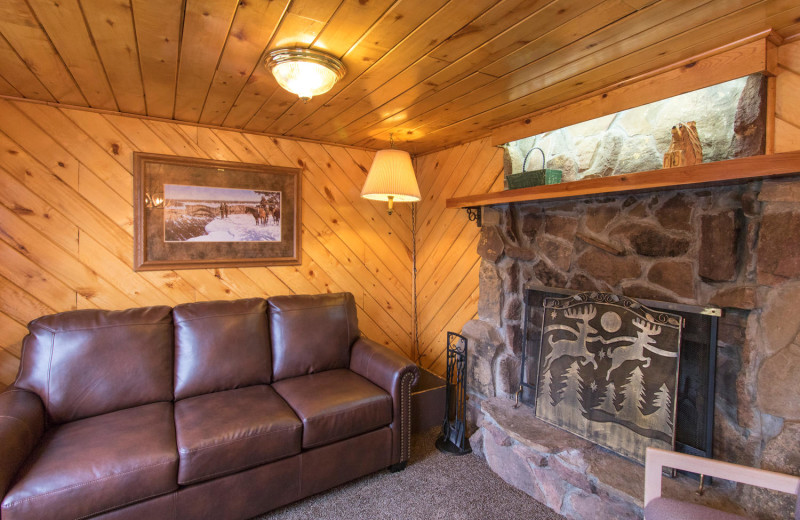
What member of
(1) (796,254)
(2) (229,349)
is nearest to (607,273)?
(1) (796,254)

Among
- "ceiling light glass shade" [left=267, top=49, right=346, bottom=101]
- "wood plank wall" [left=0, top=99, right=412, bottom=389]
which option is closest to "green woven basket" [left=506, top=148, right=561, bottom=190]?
"ceiling light glass shade" [left=267, top=49, right=346, bottom=101]

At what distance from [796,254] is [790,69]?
73 cm

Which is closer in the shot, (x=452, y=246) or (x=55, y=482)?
(x=55, y=482)

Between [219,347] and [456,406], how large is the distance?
5.23ft

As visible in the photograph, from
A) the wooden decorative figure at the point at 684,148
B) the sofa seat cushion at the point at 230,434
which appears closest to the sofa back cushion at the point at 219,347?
the sofa seat cushion at the point at 230,434

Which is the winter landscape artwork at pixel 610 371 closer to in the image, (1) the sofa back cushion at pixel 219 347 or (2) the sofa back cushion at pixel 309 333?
(2) the sofa back cushion at pixel 309 333

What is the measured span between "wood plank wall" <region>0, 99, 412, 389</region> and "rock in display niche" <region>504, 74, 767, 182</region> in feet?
5.92

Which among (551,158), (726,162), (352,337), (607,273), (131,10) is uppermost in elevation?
(131,10)

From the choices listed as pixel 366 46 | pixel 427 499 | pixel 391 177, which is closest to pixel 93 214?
pixel 391 177

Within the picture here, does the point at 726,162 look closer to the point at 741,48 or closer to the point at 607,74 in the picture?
the point at 741,48

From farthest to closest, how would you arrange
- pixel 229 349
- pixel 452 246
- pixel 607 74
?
pixel 452 246, pixel 229 349, pixel 607 74

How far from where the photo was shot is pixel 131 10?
4.38 ft

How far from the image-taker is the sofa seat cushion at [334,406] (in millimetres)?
2086

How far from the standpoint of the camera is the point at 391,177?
2.56 metres
